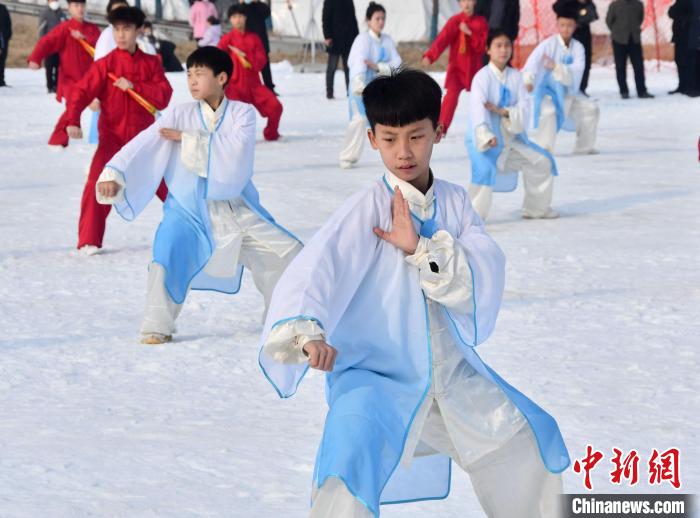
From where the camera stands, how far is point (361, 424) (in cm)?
309

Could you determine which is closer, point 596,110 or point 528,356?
point 528,356

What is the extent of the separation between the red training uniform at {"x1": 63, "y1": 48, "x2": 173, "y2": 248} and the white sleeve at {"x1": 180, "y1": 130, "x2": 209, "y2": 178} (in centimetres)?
176

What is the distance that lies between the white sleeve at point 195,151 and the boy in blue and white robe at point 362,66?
5776mm

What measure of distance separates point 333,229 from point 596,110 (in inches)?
392

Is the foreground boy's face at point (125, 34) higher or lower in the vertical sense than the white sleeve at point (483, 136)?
higher

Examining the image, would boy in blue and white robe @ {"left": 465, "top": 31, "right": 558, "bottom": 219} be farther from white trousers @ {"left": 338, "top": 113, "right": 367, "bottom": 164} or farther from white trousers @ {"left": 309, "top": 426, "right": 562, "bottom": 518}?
white trousers @ {"left": 309, "top": 426, "right": 562, "bottom": 518}

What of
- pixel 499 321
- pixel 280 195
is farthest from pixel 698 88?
pixel 499 321

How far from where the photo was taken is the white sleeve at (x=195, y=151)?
6309 millimetres

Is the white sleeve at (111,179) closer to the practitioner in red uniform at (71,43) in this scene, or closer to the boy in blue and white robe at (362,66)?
the practitioner in red uniform at (71,43)

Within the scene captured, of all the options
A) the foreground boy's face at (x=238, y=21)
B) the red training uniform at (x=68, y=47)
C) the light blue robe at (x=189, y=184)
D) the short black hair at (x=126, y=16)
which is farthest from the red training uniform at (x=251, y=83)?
the light blue robe at (x=189, y=184)

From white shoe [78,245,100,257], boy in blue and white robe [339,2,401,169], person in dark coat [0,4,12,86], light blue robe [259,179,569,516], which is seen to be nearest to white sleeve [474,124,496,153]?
white shoe [78,245,100,257]

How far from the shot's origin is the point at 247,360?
227 inches

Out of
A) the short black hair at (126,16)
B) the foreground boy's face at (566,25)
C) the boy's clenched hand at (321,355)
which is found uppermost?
the short black hair at (126,16)

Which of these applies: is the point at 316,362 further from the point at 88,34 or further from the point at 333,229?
the point at 88,34
